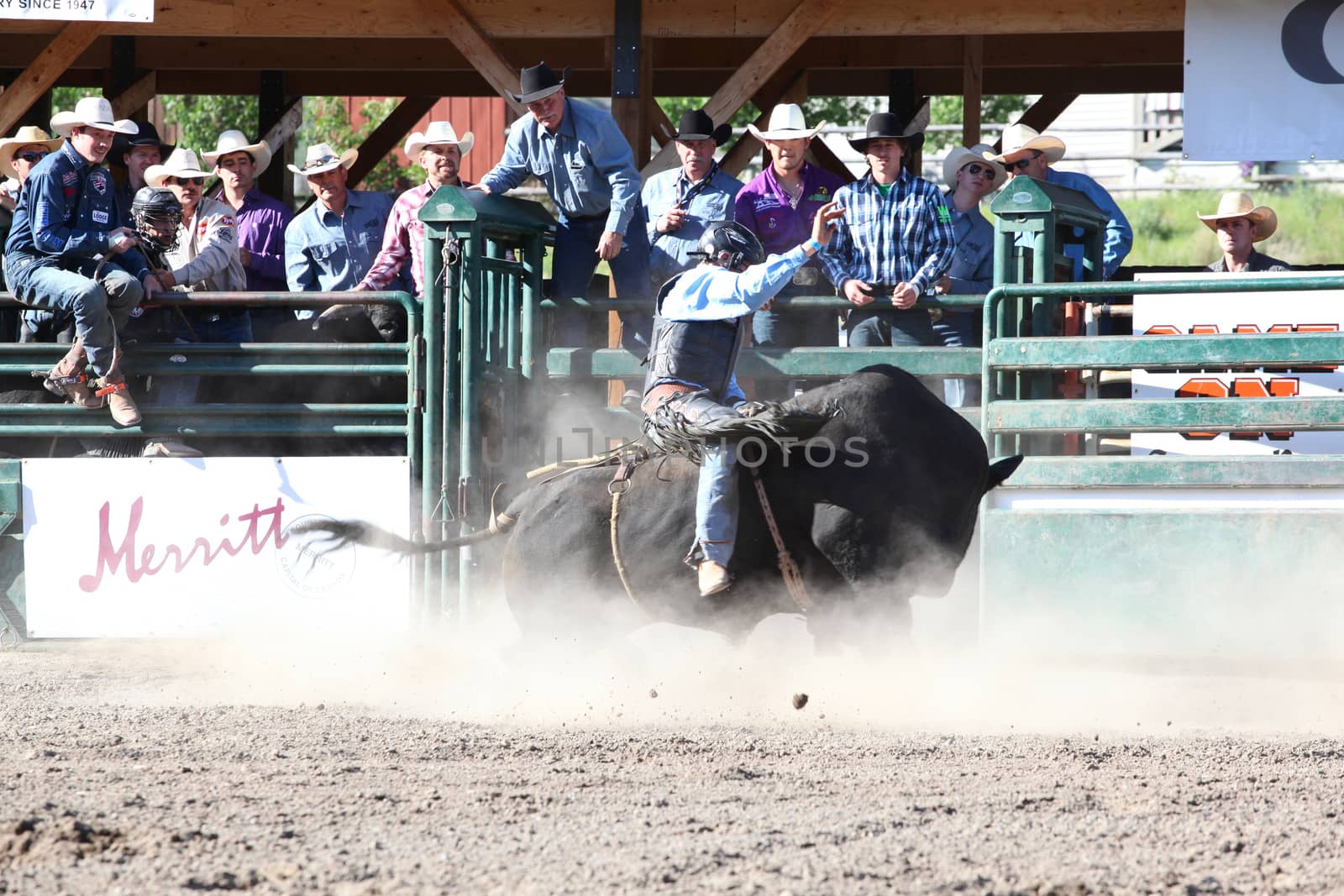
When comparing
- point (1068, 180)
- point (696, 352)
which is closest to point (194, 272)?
point (696, 352)

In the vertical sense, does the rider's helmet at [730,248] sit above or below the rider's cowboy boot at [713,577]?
above

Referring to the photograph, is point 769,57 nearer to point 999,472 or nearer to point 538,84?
point 538,84

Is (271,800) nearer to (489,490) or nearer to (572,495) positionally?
(572,495)

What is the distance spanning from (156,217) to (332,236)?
89 cm

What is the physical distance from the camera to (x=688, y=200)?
7.41 metres

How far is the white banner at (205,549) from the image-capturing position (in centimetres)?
734

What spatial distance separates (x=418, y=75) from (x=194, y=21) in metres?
3.52

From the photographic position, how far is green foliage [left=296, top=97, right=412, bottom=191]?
59.4ft

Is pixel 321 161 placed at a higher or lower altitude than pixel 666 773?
higher

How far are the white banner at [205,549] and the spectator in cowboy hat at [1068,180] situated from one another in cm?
346

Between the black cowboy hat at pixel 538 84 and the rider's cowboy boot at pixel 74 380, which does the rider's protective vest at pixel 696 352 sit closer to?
the black cowboy hat at pixel 538 84

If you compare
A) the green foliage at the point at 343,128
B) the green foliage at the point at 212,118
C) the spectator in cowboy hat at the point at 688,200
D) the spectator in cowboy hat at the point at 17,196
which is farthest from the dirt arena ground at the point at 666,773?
the green foliage at the point at 343,128

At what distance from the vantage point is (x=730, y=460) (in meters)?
5.78

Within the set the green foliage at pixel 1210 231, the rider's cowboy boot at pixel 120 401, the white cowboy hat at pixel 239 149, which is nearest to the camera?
the rider's cowboy boot at pixel 120 401
